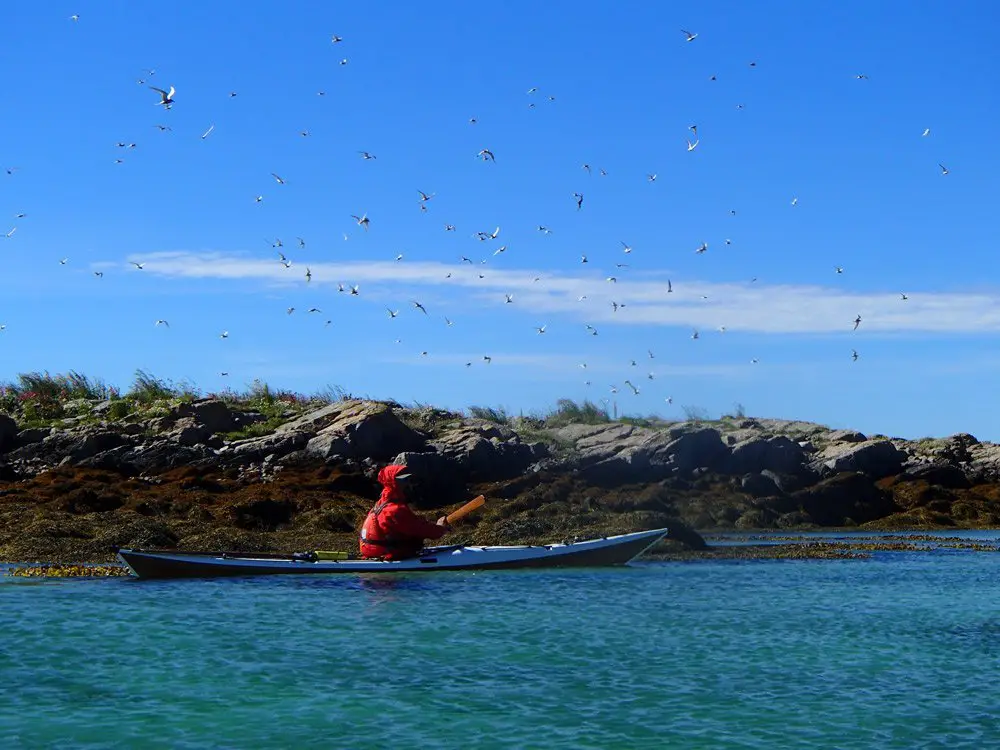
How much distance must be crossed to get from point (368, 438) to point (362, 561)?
16996 millimetres

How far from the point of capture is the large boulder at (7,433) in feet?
157

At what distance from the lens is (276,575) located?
2873 centimetres

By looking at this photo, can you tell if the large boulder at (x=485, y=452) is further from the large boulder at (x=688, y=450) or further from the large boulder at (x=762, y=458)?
the large boulder at (x=762, y=458)

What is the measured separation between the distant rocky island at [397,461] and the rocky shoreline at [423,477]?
0.27 feet

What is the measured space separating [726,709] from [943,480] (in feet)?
130

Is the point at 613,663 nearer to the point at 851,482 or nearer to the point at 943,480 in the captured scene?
the point at 851,482

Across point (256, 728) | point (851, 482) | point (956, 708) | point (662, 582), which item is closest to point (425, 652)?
point (256, 728)

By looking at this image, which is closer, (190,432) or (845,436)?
(190,432)

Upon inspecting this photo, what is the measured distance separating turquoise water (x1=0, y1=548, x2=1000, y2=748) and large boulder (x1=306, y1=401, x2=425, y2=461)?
55.5 ft

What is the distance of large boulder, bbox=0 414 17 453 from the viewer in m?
47.8

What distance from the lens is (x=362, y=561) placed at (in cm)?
2869

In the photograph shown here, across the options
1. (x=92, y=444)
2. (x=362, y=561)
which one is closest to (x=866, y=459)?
(x=362, y=561)

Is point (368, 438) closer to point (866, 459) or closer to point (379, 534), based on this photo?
point (379, 534)

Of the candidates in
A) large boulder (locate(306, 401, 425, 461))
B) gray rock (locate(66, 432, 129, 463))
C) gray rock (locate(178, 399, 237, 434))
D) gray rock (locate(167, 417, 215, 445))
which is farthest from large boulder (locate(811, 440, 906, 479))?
gray rock (locate(66, 432, 129, 463))
